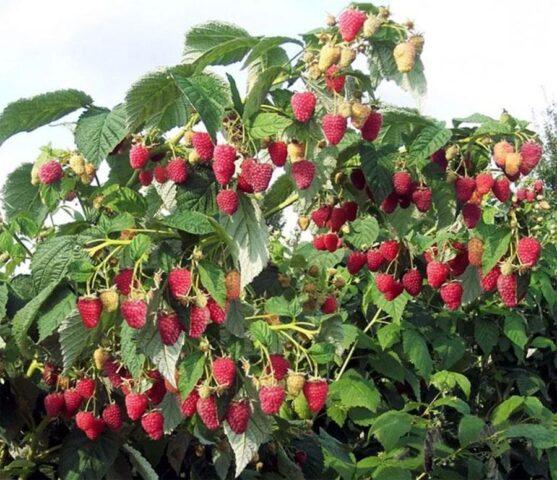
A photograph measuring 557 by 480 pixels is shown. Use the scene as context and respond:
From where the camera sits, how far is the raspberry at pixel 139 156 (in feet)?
7.13

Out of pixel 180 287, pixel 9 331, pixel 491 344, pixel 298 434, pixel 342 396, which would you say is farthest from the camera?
pixel 491 344

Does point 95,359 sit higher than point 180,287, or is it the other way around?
point 180,287

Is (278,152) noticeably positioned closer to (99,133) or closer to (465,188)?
(99,133)

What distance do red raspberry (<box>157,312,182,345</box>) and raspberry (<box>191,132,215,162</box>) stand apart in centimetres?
34

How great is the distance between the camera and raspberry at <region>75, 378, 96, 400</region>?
238cm

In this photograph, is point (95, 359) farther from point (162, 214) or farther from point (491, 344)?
point (491, 344)

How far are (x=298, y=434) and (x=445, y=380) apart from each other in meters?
1.27

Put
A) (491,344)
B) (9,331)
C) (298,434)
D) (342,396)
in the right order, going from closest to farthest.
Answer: (9,331) < (298,434) < (342,396) < (491,344)

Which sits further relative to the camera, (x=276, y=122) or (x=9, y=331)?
(x=9, y=331)

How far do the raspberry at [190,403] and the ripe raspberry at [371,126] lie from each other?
26.2 inches

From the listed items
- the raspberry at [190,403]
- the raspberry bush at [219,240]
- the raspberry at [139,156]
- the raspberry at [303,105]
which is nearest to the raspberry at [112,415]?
the raspberry bush at [219,240]

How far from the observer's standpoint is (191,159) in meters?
2.14

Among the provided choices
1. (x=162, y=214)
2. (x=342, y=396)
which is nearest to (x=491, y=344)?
(x=342, y=396)

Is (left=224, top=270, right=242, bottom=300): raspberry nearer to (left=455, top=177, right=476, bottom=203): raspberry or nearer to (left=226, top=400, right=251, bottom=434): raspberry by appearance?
(left=226, top=400, right=251, bottom=434): raspberry
